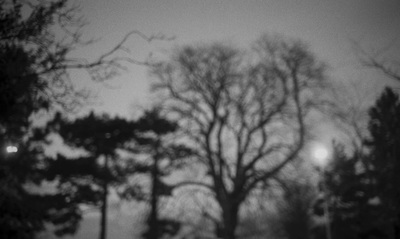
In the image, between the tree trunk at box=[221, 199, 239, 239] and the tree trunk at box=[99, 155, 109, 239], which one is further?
the tree trunk at box=[99, 155, 109, 239]

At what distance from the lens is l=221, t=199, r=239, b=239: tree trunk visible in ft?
38.4

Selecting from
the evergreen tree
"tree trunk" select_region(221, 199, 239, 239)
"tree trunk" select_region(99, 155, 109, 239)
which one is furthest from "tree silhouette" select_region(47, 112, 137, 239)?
the evergreen tree

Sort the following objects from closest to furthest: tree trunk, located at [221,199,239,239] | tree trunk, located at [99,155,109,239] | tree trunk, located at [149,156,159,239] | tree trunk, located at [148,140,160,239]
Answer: tree trunk, located at [221,199,239,239], tree trunk, located at [149,156,159,239], tree trunk, located at [148,140,160,239], tree trunk, located at [99,155,109,239]

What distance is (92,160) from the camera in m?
16.6

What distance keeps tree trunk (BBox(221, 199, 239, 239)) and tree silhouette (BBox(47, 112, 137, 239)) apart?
20.7 ft

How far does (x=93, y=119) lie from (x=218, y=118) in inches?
330

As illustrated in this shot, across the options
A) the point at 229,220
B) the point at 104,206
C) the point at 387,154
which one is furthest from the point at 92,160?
the point at 387,154

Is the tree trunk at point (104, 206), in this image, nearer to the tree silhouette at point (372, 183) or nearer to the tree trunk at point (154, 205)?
the tree trunk at point (154, 205)

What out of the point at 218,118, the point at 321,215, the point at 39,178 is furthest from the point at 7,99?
the point at 321,215

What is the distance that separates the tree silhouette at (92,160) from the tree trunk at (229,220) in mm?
6318

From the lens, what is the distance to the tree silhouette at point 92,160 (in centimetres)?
1616

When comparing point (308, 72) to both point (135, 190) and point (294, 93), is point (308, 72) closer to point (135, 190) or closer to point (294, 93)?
point (294, 93)

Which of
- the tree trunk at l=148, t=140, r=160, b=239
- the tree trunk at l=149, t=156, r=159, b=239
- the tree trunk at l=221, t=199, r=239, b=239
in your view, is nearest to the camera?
the tree trunk at l=221, t=199, r=239, b=239

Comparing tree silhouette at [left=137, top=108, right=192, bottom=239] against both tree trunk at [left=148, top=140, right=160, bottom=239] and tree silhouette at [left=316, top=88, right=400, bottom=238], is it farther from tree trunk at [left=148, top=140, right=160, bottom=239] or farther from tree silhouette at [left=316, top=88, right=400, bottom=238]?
tree silhouette at [left=316, top=88, right=400, bottom=238]
